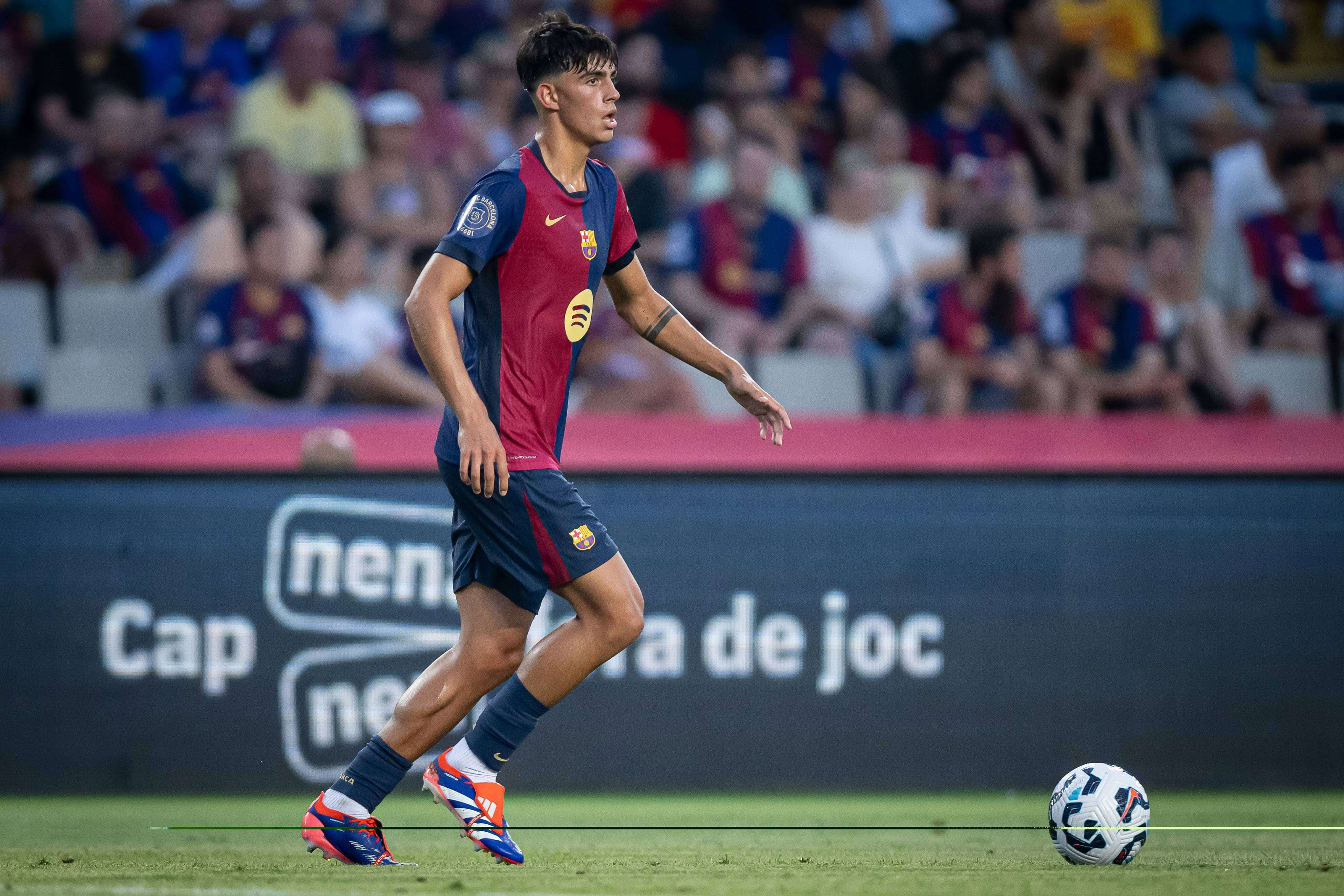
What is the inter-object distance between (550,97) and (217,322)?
5744 mm

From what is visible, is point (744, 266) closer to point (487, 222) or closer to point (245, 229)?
point (245, 229)

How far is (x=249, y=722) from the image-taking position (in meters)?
6.55

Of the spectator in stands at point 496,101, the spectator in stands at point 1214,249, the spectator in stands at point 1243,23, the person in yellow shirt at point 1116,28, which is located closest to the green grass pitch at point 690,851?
the spectator in stands at point 1214,249

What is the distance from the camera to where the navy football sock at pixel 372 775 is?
4059mm

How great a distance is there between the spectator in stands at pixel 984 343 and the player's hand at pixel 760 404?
5.10 meters

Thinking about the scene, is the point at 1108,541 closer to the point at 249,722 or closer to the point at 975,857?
the point at 975,857

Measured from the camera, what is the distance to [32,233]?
9.72 meters

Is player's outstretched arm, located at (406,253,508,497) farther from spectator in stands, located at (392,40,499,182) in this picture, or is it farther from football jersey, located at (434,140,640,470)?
spectator in stands, located at (392,40,499,182)

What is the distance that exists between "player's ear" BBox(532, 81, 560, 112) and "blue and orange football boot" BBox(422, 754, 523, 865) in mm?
1868

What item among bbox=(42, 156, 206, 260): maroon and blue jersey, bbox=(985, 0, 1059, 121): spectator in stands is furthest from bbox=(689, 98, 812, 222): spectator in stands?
bbox=(42, 156, 206, 260): maroon and blue jersey

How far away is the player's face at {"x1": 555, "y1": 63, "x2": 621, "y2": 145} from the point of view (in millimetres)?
4047

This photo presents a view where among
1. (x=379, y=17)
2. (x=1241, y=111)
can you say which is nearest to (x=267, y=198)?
(x=379, y=17)

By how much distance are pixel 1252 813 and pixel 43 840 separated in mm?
4766

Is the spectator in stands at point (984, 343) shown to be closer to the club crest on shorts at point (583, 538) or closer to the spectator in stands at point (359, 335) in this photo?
the spectator in stands at point (359, 335)
